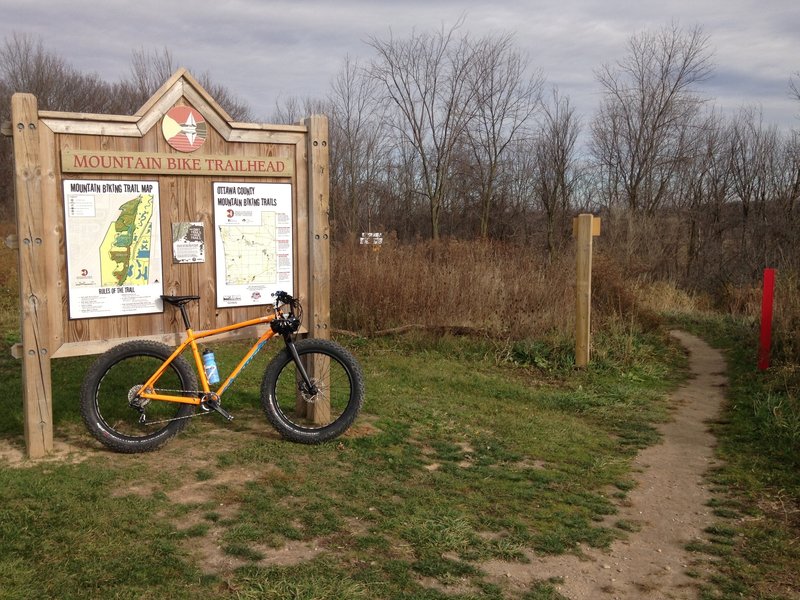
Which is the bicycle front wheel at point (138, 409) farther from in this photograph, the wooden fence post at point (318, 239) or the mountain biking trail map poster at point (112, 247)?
the wooden fence post at point (318, 239)

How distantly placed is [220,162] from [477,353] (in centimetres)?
543

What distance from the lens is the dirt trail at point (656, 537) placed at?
3629 millimetres

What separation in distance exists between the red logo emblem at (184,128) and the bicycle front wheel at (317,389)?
1697 mm

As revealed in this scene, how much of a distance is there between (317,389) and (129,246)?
1.76 meters

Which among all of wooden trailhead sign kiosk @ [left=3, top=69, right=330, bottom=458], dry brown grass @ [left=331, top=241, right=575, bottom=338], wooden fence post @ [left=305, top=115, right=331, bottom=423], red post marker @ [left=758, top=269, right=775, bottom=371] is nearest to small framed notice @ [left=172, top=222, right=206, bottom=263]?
wooden trailhead sign kiosk @ [left=3, top=69, right=330, bottom=458]

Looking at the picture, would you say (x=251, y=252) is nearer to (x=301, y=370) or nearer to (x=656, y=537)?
(x=301, y=370)

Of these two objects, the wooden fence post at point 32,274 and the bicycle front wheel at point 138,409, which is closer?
the wooden fence post at point 32,274

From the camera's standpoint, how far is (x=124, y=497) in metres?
4.34

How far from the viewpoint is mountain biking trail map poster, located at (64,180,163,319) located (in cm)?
504

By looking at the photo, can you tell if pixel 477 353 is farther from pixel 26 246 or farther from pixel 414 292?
pixel 26 246

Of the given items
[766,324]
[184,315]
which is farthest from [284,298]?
[766,324]

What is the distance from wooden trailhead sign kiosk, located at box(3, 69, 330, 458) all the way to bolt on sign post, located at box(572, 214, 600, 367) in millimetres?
4514

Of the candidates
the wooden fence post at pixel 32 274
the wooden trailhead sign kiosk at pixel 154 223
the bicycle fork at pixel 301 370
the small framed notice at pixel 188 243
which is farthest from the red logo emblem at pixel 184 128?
the bicycle fork at pixel 301 370

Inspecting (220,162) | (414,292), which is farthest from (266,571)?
(414,292)
